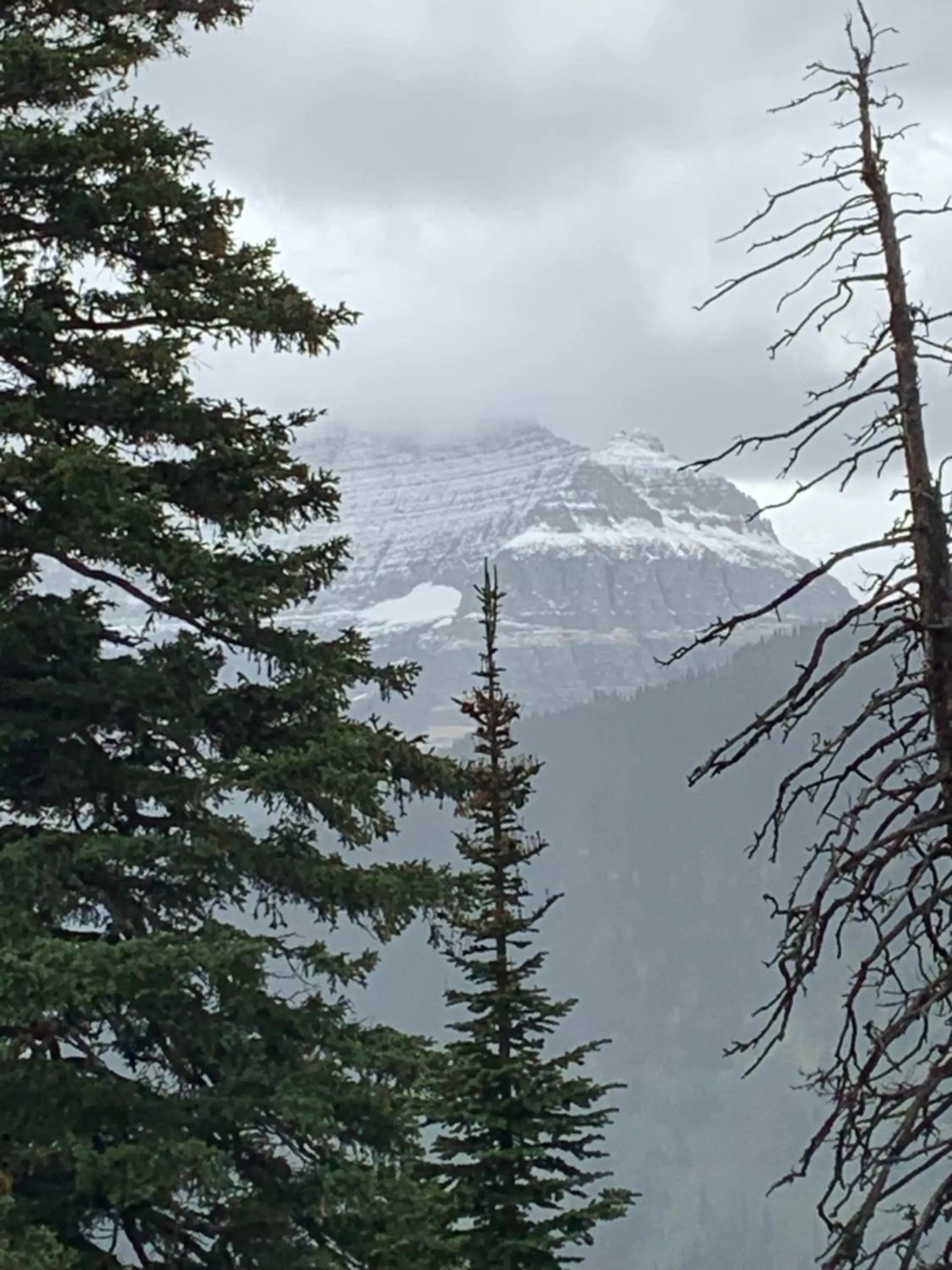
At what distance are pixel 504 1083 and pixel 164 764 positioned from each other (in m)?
4.82

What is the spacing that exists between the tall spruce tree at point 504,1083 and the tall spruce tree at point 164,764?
2077 mm

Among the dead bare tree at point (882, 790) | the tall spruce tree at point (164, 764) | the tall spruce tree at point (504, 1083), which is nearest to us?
the dead bare tree at point (882, 790)

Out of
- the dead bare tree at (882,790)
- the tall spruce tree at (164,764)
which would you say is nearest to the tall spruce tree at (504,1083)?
the tall spruce tree at (164,764)

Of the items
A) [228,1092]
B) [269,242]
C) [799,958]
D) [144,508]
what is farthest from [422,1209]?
[269,242]

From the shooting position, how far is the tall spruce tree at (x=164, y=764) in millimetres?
10367

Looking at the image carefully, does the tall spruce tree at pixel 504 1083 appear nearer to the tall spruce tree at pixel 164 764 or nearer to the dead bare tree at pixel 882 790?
Answer: the tall spruce tree at pixel 164 764

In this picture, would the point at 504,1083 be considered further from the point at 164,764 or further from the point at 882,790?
the point at 882,790

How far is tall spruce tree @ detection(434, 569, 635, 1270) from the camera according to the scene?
13.9 m

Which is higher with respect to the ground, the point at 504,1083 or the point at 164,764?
the point at 164,764

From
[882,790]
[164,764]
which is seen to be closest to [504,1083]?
[164,764]

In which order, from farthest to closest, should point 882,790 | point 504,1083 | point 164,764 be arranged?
1. point 504,1083
2. point 164,764
3. point 882,790

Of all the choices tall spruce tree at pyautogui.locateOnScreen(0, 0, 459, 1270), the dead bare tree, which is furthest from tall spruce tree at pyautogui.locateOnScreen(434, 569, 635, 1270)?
the dead bare tree

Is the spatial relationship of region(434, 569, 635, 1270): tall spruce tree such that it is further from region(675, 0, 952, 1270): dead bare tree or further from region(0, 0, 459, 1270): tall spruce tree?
region(675, 0, 952, 1270): dead bare tree

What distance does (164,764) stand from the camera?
38.5 ft
